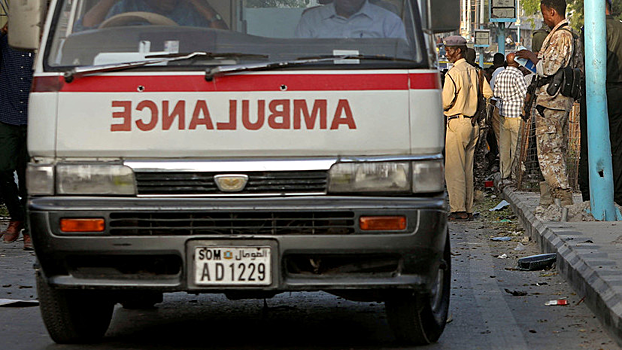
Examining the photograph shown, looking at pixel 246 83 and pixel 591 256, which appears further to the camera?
pixel 591 256

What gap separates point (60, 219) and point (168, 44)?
0.96 m

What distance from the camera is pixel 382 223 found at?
5230 millimetres

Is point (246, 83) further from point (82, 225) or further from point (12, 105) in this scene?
point (12, 105)

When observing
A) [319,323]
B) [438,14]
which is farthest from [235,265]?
[438,14]

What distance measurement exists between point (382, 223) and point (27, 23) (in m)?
2.10

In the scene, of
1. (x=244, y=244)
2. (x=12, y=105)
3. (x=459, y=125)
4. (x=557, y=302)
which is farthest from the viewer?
(x=459, y=125)

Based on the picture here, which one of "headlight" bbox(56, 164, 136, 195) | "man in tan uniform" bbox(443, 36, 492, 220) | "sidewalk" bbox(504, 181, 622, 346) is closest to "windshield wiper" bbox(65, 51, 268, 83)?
"headlight" bbox(56, 164, 136, 195)

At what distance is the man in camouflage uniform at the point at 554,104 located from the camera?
1117 cm

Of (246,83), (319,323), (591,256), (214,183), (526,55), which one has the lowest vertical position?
(319,323)

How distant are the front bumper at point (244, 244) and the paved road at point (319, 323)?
26.3 inches

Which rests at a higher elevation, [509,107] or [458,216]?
[509,107]

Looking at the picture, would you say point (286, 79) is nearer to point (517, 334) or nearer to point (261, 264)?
point (261, 264)

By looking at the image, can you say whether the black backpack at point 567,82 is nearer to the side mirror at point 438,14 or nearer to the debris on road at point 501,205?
the debris on road at point 501,205

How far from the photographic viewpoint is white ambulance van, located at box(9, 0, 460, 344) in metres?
5.21
